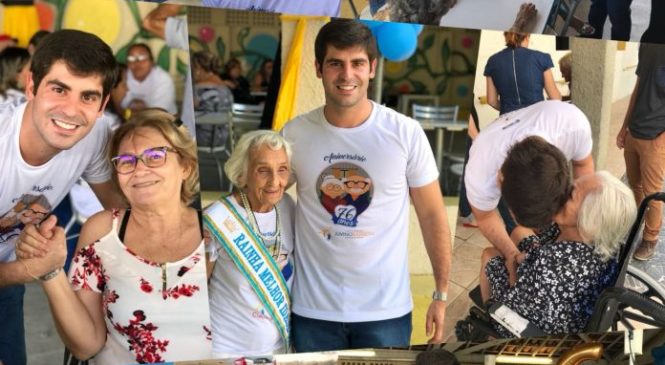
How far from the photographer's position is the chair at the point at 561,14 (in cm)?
299

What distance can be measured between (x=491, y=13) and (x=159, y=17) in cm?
164

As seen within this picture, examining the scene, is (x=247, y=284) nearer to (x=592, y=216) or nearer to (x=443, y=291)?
(x=443, y=291)

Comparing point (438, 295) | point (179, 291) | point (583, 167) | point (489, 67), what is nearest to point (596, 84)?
point (583, 167)

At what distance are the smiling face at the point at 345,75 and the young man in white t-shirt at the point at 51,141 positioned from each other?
1.72 ft

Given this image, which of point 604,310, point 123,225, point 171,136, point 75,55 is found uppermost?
point 75,55

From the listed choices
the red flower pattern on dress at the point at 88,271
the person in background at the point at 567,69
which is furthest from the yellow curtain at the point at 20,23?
the person in background at the point at 567,69

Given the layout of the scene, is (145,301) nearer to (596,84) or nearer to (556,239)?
(556,239)

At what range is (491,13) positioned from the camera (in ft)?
10.1

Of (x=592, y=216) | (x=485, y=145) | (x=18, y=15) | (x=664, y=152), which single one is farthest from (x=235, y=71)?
(x=664, y=152)

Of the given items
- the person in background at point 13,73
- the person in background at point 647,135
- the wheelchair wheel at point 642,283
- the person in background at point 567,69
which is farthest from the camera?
the wheelchair wheel at point 642,283

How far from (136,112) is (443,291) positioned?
39.0 inches

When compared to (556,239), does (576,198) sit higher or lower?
higher

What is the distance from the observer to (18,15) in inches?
69.5

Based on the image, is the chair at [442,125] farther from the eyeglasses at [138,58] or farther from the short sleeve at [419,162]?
the eyeglasses at [138,58]
